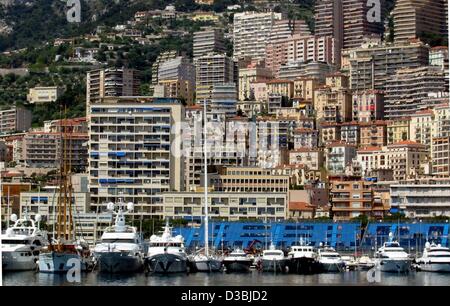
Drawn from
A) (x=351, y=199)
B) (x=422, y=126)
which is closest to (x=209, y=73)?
(x=422, y=126)

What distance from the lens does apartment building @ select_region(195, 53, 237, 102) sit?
38.0 meters

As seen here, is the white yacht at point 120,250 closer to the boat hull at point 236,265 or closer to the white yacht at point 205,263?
the white yacht at point 205,263

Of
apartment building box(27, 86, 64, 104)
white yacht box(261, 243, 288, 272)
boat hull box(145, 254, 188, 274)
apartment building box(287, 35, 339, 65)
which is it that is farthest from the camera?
apartment building box(287, 35, 339, 65)

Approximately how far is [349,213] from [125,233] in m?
12.6

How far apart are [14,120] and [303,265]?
11.5 meters

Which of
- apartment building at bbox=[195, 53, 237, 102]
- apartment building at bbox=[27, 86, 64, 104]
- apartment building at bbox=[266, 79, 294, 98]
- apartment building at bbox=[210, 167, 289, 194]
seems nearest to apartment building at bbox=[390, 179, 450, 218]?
apartment building at bbox=[210, 167, 289, 194]

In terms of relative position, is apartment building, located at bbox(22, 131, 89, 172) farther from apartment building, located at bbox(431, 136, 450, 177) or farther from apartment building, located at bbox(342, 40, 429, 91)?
apartment building, located at bbox(342, 40, 429, 91)

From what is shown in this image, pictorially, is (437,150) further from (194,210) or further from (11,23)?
(11,23)

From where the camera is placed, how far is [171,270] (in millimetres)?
14656

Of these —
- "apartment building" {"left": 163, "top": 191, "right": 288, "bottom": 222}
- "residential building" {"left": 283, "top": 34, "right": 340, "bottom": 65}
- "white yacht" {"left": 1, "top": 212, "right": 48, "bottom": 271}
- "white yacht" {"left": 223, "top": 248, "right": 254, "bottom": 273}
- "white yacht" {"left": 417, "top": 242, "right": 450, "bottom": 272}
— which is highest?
"residential building" {"left": 283, "top": 34, "right": 340, "bottom": 65}

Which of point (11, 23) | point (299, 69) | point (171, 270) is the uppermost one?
point (299, 69)

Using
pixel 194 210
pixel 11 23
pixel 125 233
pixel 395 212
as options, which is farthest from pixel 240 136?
pixel 11 23

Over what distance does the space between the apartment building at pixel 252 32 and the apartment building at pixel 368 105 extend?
4.14 meters

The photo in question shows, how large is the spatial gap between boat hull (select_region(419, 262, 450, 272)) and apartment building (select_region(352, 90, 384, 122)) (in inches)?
945
